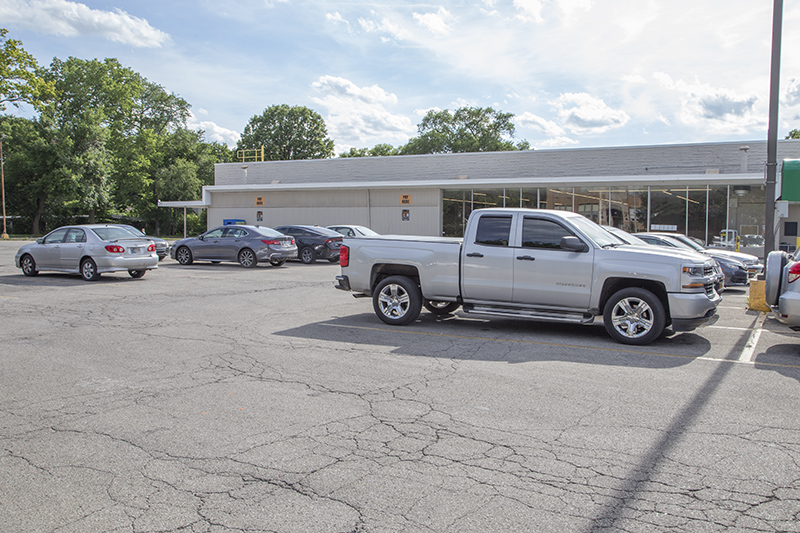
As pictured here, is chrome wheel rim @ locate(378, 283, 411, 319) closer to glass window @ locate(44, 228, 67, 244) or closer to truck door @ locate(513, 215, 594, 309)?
truck door @ locate(513, 215, 594, 309)

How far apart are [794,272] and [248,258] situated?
56.6 feet

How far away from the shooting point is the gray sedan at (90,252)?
16500 mm

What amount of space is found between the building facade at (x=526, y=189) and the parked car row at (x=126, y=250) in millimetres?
13233

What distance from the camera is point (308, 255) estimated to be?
24.3 m

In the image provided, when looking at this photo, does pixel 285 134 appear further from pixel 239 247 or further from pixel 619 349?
pixel 619 349

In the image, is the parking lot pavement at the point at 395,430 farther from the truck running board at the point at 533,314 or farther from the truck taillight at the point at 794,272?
the truck taillight at the point at 794,272

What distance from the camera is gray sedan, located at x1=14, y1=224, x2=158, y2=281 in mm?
16500

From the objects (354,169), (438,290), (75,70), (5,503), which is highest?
(75,70)

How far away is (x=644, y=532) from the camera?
130 inches

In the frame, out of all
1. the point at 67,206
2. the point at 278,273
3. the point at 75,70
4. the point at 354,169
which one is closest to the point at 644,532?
the point at 278,273

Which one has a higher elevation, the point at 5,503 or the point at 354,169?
the point at 354,169

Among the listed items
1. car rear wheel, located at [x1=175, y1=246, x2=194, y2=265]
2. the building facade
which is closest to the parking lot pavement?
car rear wheel, located at [x1=175, y1=246, x2=194, y2=265]

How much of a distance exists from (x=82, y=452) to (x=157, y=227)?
63.2 meters

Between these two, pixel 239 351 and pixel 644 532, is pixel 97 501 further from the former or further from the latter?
pixel 239 351
